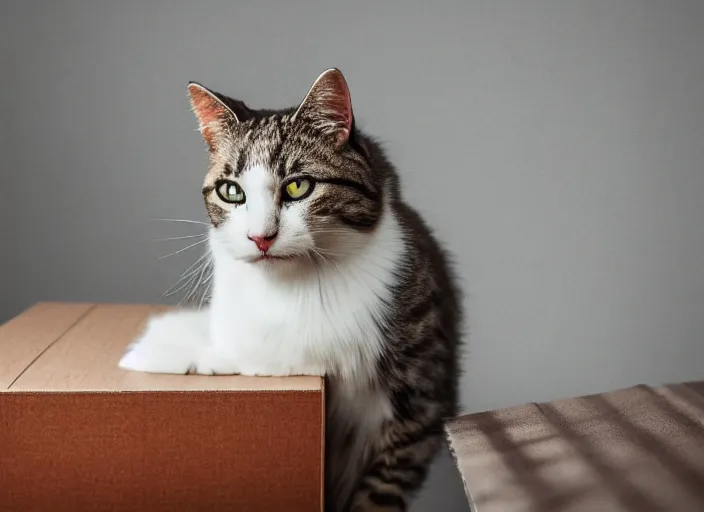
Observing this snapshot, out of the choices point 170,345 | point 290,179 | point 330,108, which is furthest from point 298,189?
point 170,345

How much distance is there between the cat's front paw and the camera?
99cm

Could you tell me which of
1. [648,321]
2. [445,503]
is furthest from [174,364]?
[648,321]

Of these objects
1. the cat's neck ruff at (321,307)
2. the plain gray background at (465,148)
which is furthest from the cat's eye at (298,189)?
the plain gray background at (465,148)

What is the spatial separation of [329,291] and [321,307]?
0.09ft

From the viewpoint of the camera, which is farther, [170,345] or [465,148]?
[465,148]

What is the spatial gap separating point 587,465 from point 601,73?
0.61 metres

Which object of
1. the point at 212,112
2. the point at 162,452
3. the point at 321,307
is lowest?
the point at 162,452

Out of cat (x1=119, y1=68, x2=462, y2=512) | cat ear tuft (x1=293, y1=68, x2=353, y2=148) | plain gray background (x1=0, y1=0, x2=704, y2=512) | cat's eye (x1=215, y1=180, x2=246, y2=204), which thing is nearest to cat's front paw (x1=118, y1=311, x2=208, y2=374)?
cat (x1=119, y1=68, x2=462, y2=512)

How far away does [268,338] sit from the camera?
103 centimetres

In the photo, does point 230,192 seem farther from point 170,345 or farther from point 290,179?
point 170,345

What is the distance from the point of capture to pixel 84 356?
1044mm

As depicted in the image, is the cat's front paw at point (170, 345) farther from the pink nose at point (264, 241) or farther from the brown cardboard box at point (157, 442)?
the pink nose at point (264, 241)

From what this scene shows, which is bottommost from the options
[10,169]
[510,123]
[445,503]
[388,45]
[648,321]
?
[445,503]

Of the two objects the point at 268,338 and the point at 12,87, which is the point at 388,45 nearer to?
the point at 268,338
